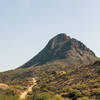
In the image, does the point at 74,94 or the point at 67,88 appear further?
the point at 67,88

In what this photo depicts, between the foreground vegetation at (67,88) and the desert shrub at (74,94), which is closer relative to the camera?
the foreground vegetation at (67,88)

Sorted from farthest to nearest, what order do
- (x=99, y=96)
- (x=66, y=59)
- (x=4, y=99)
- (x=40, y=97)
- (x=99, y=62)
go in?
(x=66, y=59)
(x=99, y=62)
(x=99, y=96)
(x=40, y=97)
(x=4, y=99)

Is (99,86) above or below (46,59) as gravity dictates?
below

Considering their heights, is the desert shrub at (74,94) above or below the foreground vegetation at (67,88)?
below

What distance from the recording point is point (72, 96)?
45.2 metres

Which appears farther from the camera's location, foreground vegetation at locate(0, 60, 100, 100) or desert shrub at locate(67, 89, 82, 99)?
desert shrub at locate(67, 89, 82, 99)

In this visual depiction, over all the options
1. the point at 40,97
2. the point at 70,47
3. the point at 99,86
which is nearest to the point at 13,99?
the point at 40,97

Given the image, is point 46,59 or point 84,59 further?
point 46,59

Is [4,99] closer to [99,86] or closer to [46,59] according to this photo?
[99,86]

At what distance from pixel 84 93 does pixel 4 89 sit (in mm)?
22616

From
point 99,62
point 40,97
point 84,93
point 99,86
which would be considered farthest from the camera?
point 99,62

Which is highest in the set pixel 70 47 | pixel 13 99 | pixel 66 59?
pixel 70 47

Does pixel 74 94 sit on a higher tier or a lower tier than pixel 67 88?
lower

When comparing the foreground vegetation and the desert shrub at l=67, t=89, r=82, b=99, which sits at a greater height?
the foreground vegetation
